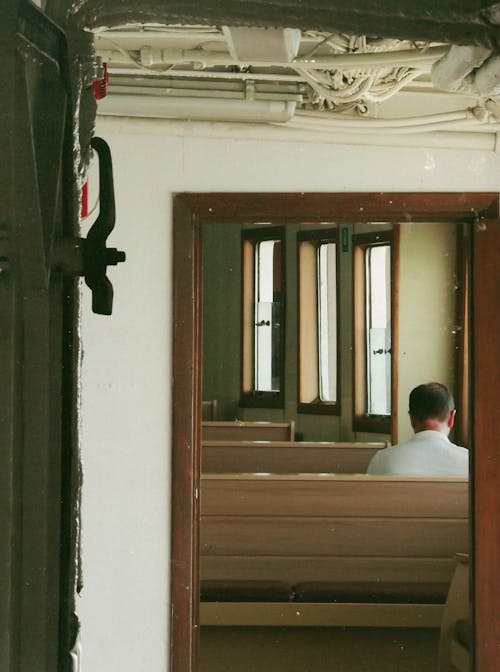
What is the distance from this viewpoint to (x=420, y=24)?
1.51 meters

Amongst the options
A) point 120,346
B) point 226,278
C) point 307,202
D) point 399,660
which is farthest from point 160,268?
point 226,278

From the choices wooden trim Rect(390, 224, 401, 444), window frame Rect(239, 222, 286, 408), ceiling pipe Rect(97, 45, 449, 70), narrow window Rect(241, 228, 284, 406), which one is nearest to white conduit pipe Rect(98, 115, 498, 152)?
ceiling pipe Rect(97, 45, 449, 70)

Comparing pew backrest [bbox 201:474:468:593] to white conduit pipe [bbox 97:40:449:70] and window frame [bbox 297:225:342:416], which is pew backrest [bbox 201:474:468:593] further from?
window frame [bbox 297:225:342:416]

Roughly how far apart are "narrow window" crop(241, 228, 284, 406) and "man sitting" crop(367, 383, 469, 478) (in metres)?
3.66

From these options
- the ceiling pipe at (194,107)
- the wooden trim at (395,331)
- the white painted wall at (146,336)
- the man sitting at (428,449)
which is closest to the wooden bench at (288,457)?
the wooden trim at (395,331)

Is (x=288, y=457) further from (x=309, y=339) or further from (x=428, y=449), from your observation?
(x=309, y=339)

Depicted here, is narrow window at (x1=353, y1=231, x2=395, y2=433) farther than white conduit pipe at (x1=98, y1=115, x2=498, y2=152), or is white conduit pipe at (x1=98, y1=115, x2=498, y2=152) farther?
narrow window at (x1=353, y1=231, x2=395, y2=433)

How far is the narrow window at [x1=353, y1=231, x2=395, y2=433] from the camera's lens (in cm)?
825

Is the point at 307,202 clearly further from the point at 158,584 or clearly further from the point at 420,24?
the point at 420,24

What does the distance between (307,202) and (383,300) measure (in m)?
4.84

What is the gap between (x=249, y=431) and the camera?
8141mm

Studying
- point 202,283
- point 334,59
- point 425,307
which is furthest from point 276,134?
point 425,307

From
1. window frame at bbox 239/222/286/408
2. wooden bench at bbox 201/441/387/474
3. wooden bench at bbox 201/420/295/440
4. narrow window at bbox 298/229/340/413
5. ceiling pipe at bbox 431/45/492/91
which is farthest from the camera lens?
window frame at bbox 239/222/286/408

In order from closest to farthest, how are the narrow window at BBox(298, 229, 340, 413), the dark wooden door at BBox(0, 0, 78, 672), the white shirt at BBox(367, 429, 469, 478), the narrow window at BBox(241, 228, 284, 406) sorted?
1. the dark wooden door at BBox(0, 0, 78, 672)
2. the white shirt at BBox(367, 429, 469, 478)
3. the narrow window at BBox(298, 229, 340, 413)
4. the narrow window at BBox(241, 228, 284, 406)
